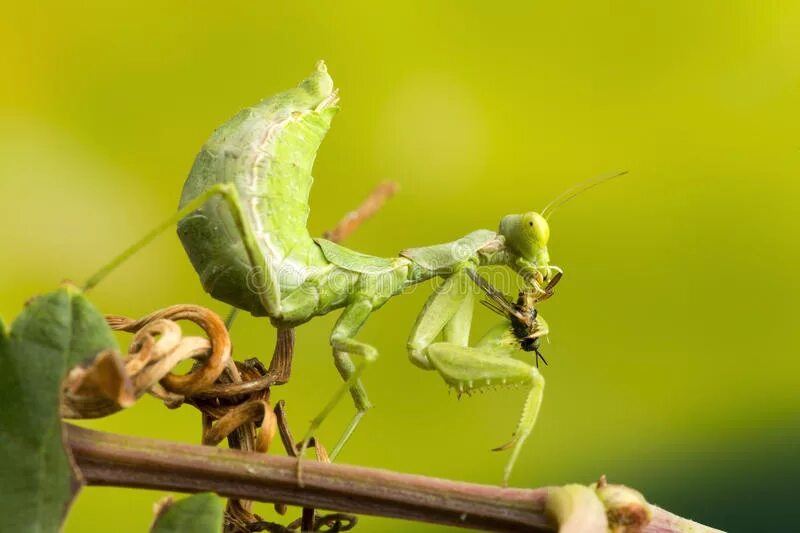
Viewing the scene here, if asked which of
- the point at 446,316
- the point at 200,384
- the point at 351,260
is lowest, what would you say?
the point at 446,316

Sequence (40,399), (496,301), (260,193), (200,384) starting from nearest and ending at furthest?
1. (40,399)
2. (200,384)
3. (260,193)
4. (496,301)

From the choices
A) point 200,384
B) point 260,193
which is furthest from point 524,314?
point 200,384

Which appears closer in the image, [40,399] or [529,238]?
[40,399]

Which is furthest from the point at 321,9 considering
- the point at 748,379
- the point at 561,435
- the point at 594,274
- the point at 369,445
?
the point at 748,379

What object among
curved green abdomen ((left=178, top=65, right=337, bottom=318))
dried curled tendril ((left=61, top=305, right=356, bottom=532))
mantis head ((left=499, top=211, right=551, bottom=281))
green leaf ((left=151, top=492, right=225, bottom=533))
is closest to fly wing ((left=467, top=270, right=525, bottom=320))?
mantis head ((left=499, top=211, right=551, bottom=281))

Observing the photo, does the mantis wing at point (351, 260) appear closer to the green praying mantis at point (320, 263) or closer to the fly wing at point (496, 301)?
the green praying mantis at point (320, 263)

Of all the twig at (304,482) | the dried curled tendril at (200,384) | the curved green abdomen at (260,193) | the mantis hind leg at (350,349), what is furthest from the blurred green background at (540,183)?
the twig at (304,482)

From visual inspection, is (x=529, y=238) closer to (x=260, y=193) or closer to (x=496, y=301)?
(x=496, y=301)
